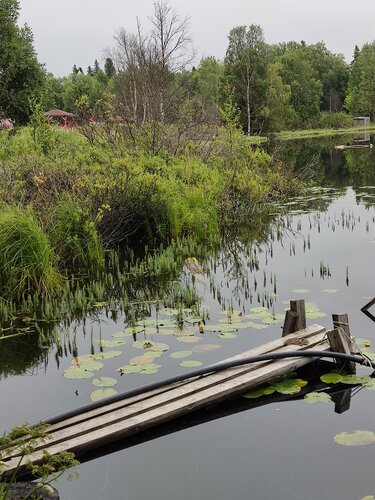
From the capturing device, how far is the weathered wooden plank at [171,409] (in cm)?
464

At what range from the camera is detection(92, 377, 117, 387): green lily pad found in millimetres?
5848

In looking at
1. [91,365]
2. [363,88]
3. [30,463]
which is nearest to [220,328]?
[91,365]

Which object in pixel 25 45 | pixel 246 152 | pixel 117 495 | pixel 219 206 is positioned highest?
pixel 25 45

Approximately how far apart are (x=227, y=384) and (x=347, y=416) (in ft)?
3.37

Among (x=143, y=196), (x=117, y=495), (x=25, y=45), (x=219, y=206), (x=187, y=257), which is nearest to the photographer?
(x=117, y=495)

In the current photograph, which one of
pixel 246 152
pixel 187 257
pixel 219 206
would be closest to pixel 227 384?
pixel 187 257

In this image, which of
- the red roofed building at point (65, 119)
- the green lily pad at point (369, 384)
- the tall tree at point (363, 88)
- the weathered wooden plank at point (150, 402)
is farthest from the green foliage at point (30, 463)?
the tall tree at point (363, 88)

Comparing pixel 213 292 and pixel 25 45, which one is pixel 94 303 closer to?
pixel 213 292

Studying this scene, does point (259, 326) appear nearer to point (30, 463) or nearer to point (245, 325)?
point (245, 325)

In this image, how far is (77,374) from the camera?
617 centimetres

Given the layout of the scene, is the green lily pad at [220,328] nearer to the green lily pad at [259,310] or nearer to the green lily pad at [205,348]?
the green lily pad at [205,348]

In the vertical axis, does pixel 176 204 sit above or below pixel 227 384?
above

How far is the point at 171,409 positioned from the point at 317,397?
1.33 metres

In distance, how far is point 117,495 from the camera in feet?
14.1
